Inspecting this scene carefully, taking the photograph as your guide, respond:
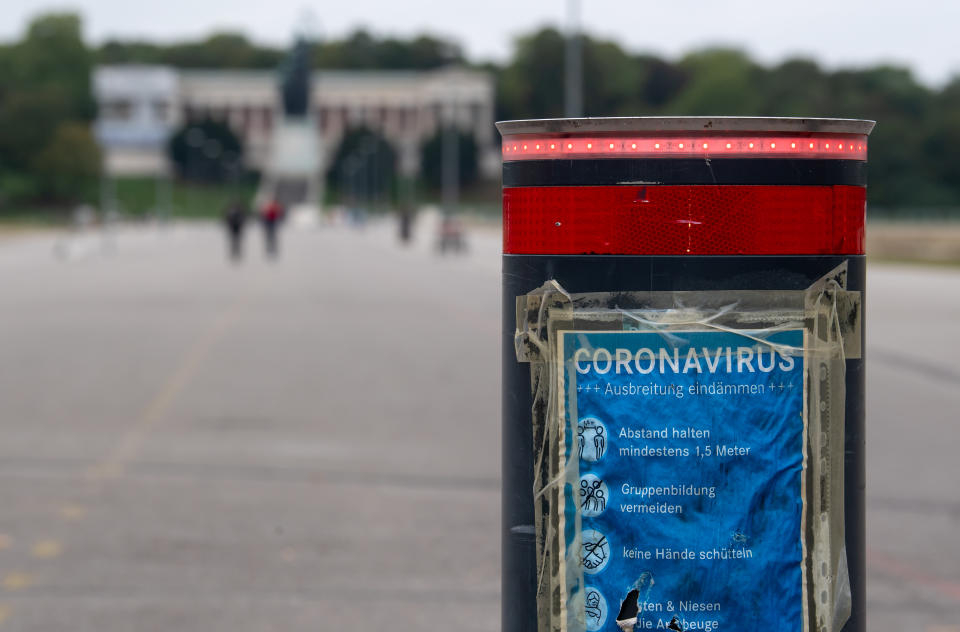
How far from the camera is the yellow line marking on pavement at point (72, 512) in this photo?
777 centimetres

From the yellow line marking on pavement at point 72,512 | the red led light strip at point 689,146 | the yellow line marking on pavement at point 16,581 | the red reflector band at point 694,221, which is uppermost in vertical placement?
the red led light strip at point 689,146

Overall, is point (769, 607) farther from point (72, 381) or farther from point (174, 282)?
point (174, 282)

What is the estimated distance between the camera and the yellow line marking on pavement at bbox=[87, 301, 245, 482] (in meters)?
9.26

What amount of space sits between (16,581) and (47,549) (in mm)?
612

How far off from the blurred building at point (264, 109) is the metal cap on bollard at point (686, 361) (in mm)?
171181

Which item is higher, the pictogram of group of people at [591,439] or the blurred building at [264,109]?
the pictogram of group of people at [591,439]

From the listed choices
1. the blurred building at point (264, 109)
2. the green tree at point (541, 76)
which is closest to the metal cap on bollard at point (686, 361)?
the green tree at point (541, 76)

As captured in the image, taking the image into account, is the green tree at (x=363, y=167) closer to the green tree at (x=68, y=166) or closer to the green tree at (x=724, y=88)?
the green tree at (x=68, y=166)

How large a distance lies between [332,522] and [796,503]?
5087 millimetres

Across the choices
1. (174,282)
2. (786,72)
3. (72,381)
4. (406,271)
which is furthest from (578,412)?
(786,72)

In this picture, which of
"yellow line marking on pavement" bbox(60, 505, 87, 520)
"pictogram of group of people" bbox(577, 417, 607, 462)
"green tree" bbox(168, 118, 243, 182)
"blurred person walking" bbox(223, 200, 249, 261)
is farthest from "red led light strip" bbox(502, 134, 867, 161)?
"green tree" bbox(168, 118, 243, 182)

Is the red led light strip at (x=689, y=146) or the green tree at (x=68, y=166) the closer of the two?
the red led light strip at (x=689, y=146)

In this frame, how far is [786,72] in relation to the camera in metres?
148

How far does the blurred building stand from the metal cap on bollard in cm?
17118
